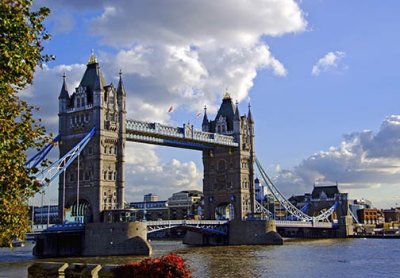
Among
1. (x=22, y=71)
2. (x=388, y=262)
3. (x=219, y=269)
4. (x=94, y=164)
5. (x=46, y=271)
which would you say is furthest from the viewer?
(x=94, y=164)

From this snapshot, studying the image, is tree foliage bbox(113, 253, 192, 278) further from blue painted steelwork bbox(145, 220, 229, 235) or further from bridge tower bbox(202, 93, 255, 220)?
bridge tower bbox(202, 93, 255, 220)

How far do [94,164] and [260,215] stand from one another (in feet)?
141

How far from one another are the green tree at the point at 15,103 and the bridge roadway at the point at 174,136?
71971 millimetres

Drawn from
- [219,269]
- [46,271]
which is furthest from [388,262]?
[46,271]

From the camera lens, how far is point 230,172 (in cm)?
12250

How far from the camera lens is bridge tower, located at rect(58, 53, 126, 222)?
88125mm

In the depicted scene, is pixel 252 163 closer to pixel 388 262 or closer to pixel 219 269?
pixel 388 262

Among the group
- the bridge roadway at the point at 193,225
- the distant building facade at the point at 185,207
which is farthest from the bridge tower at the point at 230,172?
the distant building facade at the point at 185,207

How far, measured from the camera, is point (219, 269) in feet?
194

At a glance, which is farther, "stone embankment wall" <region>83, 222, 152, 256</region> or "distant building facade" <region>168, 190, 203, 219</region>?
"distant building facade" <region>168, 190, 203, 219</region>

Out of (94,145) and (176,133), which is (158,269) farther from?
(176,133)

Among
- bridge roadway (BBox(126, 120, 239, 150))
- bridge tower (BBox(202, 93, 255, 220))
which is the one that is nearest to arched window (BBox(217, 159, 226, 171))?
bridge tower (BBox(202, 93, 255, 220))

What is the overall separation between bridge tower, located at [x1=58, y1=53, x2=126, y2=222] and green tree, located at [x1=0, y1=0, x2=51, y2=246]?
214 ft

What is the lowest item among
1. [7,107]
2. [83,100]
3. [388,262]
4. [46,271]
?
[388,262]
